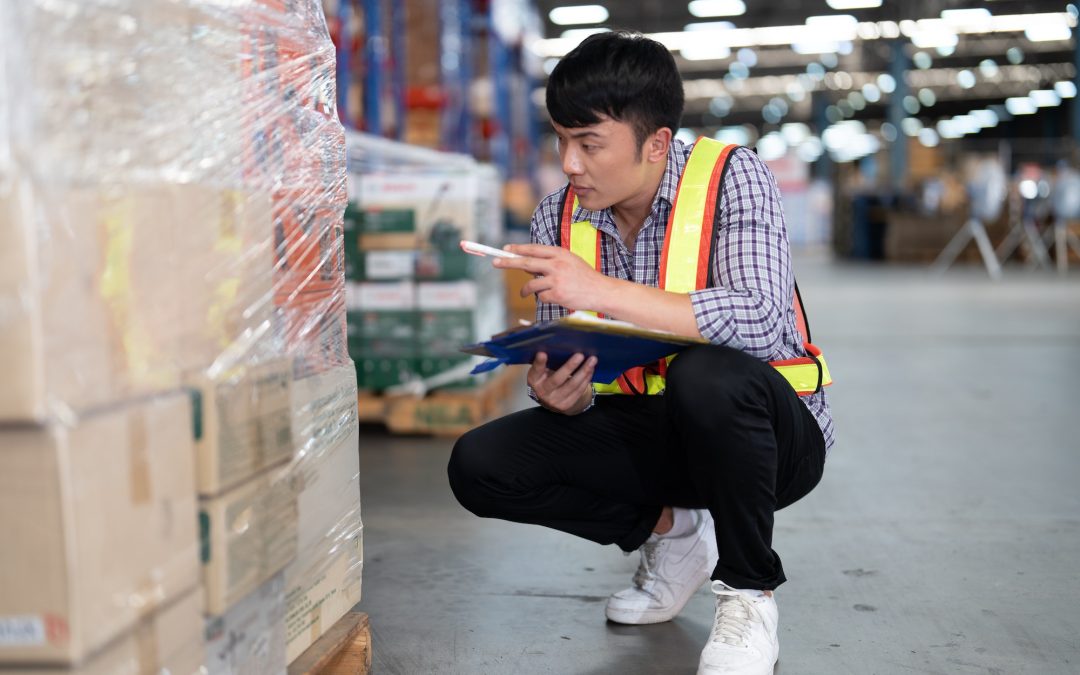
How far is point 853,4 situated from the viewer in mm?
19469

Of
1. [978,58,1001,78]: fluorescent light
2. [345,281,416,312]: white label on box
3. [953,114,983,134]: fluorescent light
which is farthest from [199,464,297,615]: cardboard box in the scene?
[953,114,983,134]: fluorescent light

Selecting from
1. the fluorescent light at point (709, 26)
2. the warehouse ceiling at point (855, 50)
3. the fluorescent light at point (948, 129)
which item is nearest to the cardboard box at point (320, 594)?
the warehouse ceiling at point (855, 50)

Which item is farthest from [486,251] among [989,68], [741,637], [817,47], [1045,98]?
[1045,98]

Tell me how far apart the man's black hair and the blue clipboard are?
0.36 m

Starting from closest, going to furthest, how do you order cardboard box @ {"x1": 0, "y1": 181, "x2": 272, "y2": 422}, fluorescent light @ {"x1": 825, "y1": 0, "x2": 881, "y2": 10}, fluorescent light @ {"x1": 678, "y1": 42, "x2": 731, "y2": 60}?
cardboard box @ {"x1": 0, "y1": 181, "x2": 272, "y2": 422} < fluorescent light @ {"x1": 825, "y1": 0, "x2": 881, "y2": 10} < fluorescent light @ {"x1": 678, "y1": 42, "x2": 731, "y2": 60}

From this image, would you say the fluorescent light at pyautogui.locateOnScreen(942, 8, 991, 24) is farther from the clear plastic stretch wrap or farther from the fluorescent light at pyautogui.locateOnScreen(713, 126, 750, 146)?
the clear plastic stretch wrap

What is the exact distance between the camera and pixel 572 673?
179 centimetres

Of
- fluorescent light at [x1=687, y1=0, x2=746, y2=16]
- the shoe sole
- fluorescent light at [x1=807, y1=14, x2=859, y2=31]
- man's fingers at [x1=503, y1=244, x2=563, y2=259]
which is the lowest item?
the shoe sole

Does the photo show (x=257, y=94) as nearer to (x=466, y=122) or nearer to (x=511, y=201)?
(x=466, y=122)

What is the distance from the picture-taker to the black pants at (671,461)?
5.43ft

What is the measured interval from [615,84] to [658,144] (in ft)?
0.51

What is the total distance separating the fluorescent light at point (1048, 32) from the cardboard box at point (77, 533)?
22888 mm

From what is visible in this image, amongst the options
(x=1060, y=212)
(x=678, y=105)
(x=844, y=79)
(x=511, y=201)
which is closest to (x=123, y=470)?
(x=678, y=105)

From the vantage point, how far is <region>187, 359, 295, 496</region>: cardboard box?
1206 millimetres
